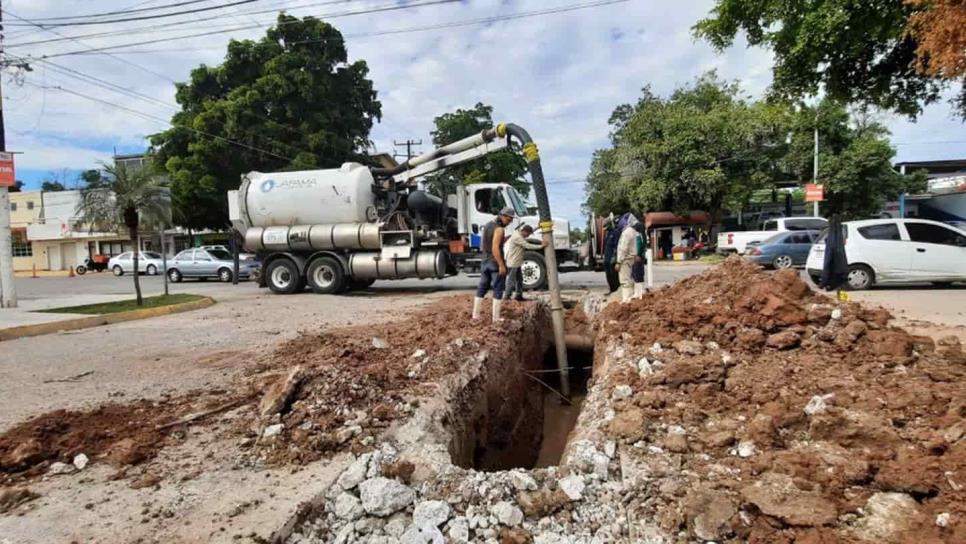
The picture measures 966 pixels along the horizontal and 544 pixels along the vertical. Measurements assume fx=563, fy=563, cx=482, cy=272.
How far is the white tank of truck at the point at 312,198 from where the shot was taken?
14.0 metres

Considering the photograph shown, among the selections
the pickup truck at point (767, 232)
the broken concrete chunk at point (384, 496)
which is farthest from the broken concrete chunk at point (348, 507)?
the pickup truck at point (767, 232)

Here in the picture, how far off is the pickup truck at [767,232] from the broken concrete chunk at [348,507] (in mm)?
20487

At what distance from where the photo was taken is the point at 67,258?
3716cm

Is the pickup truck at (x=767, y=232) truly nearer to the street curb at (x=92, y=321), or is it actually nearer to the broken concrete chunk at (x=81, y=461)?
the street curb at (x=92, y=321)

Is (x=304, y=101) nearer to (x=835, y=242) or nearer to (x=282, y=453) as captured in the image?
(x=835, y=242)

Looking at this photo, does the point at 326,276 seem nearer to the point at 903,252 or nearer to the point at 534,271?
the point at 534,271

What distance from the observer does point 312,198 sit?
46.5 feet

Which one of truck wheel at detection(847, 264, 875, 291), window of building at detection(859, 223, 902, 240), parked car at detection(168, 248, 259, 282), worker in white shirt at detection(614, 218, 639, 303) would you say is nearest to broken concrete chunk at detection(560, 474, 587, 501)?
worker in white shirt at detection(614, 218, 639, 303)

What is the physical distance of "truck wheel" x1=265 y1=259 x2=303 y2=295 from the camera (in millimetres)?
14727

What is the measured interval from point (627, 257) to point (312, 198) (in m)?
8.44

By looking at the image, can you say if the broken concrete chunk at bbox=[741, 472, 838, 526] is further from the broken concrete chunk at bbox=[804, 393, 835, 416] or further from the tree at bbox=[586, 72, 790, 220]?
the tree at bbox=[586, 72, 790, 220]

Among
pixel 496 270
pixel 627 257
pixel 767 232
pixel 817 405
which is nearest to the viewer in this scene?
pixel 817 405

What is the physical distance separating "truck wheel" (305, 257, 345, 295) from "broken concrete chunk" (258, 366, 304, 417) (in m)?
10.1

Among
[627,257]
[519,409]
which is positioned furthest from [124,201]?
[627,257]
